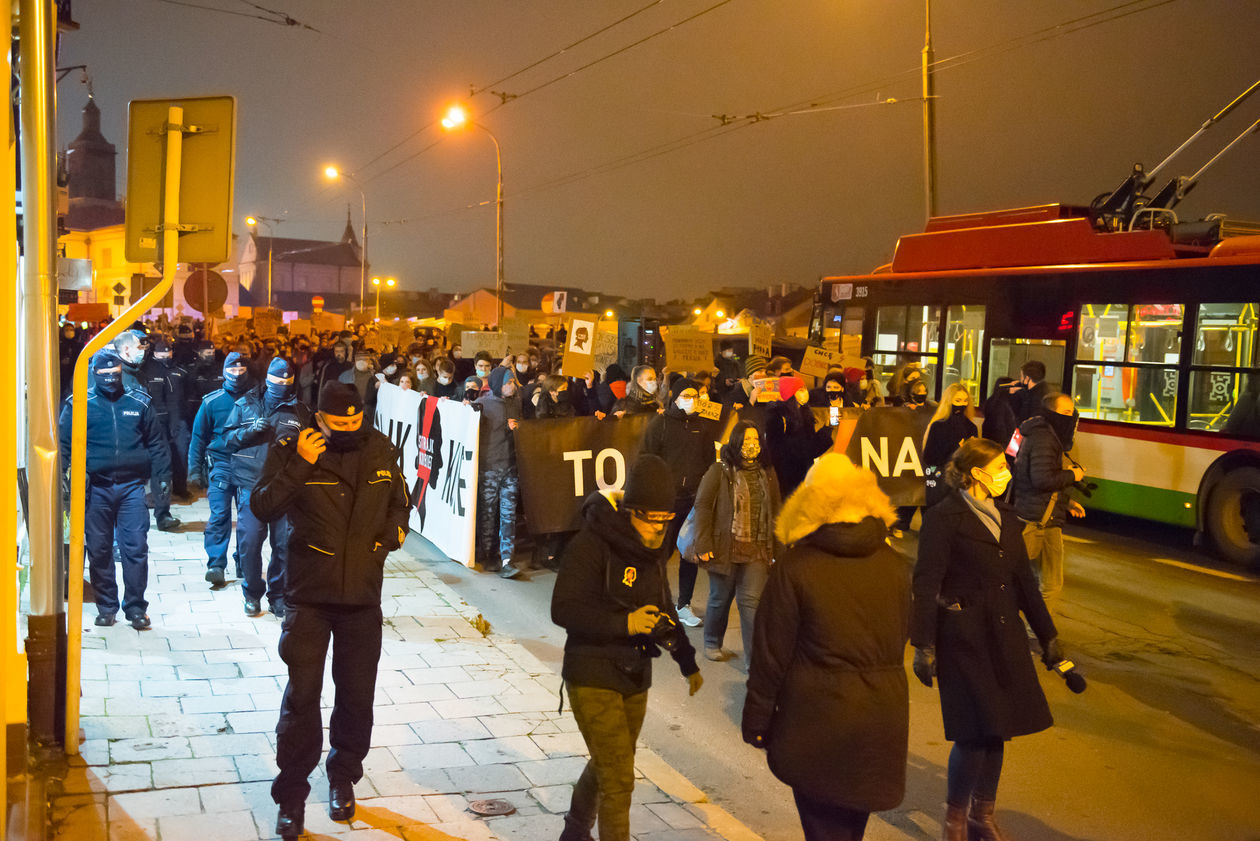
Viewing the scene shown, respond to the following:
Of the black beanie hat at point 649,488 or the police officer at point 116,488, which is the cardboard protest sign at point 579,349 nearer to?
the police officer at point 116,488

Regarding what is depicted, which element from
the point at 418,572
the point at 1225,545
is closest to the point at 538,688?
the point at 418,572

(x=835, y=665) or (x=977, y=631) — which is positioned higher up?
(x=835, y=665)

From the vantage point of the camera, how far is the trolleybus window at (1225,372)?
38.5 feet

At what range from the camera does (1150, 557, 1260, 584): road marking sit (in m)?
11.0

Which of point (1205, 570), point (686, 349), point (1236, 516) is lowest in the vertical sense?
point (1205, 570)

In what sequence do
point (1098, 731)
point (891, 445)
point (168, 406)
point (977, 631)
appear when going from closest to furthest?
point (977, 631), point (1098, 731), point (168, 406), point (891, 445)

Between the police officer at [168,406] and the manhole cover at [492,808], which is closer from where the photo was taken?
the manhole cover at [492,808]

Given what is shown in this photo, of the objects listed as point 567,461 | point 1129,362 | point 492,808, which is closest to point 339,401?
point 492,808

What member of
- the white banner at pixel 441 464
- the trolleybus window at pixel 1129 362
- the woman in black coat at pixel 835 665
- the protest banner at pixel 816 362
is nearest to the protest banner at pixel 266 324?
the white banner at pixel 441 464

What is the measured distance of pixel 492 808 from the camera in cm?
483

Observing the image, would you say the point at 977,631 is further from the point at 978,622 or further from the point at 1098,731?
the point at 1098,731

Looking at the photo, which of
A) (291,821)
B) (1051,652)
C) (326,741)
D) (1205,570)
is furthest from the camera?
(1205,570)

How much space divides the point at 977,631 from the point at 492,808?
A: 2185 mm

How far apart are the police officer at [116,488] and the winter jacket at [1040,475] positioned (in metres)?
6.05
